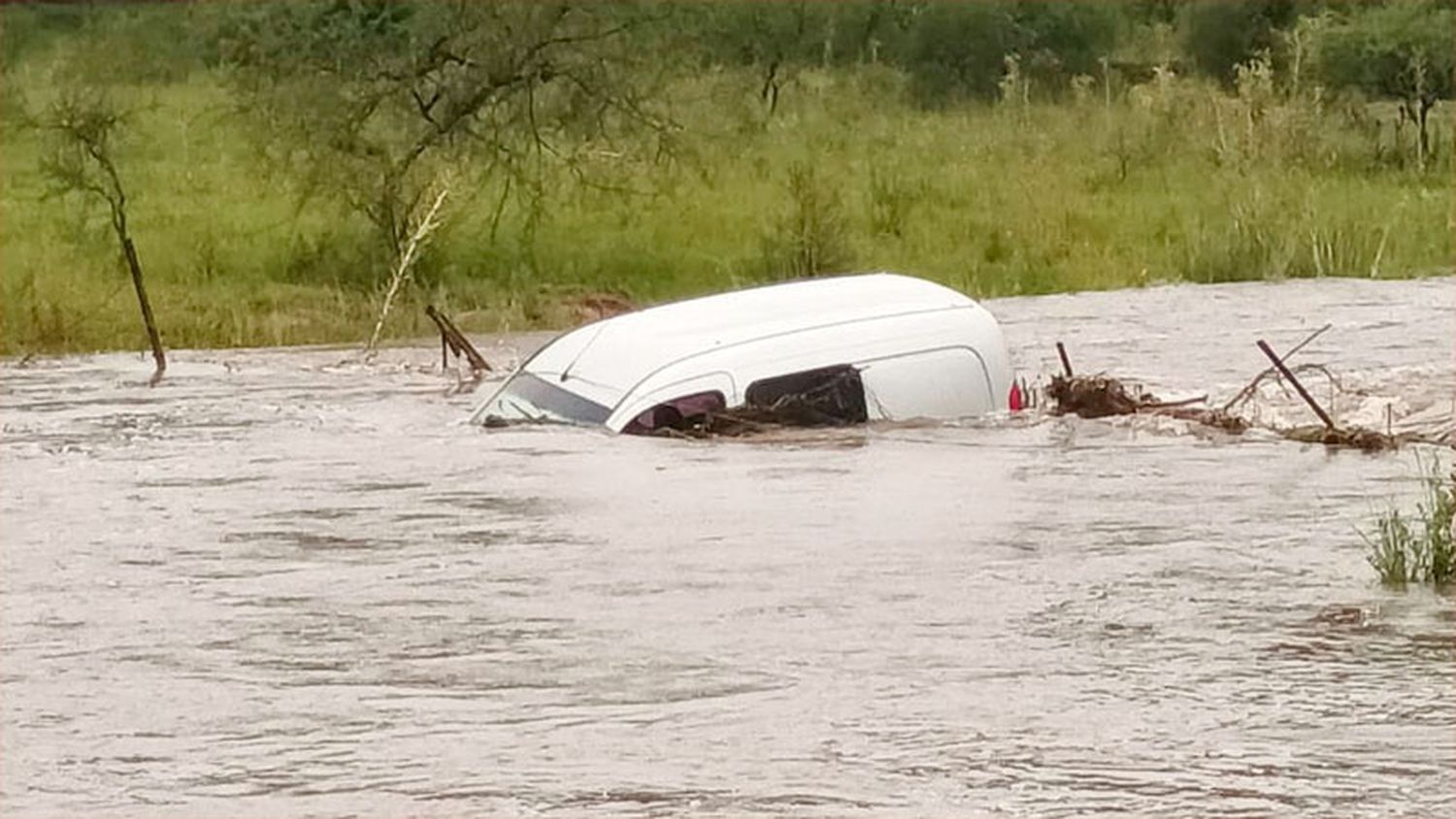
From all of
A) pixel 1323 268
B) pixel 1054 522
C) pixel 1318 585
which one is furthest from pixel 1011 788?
pixel 1323 268

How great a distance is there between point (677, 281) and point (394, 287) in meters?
4.74

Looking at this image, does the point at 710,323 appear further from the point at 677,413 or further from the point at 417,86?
the point at 417,86

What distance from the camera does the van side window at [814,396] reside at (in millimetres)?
14336

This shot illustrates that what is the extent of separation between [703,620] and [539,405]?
441 centimetres

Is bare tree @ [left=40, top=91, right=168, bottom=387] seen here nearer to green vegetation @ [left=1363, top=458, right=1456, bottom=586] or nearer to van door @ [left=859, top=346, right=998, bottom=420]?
van door @ [left=859, top=346, right=998, bottom=420]

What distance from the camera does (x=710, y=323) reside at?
47.5ft

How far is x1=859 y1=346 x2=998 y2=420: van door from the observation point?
1433cm

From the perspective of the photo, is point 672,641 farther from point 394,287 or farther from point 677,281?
point 677,281

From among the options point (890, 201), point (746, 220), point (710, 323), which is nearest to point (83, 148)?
point (746, 220)

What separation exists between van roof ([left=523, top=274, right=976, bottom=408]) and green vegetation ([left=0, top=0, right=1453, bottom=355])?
8066mm

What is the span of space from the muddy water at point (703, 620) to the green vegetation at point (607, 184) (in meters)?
7.34

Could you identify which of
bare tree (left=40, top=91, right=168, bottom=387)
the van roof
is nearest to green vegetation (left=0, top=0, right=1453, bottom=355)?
bare tree (left=40, top=91, right=168, bottom=387)

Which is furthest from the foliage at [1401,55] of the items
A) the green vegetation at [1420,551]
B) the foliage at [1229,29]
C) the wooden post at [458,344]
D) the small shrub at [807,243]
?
the green vegetation at [1420,551]

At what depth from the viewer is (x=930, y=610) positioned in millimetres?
10977
